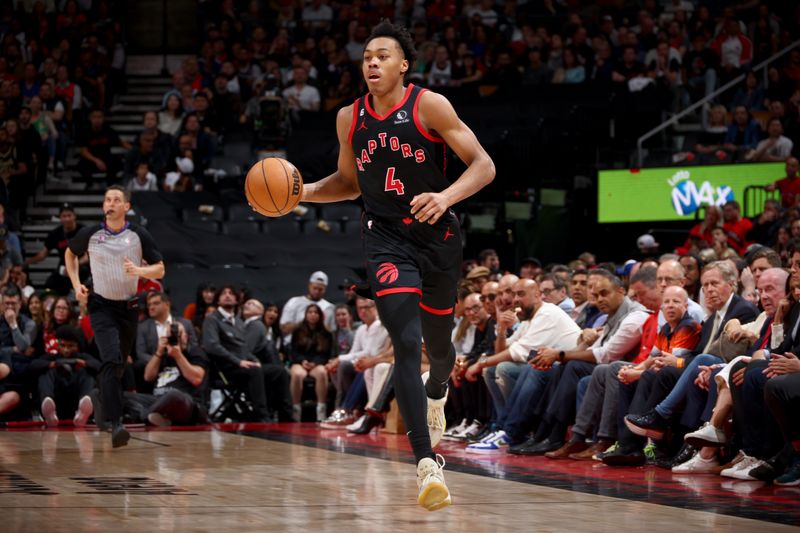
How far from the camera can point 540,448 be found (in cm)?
826

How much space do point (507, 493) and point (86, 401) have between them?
605 cm

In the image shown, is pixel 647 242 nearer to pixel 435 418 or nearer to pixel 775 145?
pixel 775 145

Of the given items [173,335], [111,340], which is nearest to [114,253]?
[111,340]

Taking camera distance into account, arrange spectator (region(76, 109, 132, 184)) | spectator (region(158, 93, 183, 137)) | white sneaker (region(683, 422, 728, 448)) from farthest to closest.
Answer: spectator (region(158, 93, 183, 137)) < spectator (region(76, 109, 132, 184)) < white sneaker (region(683, 422, 728, 448))

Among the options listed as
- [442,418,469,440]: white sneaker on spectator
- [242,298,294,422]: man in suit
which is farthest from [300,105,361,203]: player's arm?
[242,298,294,422]: man in suit

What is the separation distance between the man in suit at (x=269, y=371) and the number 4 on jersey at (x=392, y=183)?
22.5ft

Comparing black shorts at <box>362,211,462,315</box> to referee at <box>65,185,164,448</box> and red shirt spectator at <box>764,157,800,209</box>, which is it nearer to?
referee at <box>65,185,164,448</box>

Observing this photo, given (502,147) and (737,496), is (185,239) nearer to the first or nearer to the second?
(502,147)

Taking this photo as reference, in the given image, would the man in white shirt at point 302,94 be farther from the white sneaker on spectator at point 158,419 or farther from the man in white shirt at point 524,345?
the man in white shirt at point 524,345

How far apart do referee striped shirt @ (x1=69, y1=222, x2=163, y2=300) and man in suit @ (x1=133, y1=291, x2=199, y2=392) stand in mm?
2889

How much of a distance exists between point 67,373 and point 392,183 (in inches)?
268

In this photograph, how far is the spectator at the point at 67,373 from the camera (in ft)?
36.6

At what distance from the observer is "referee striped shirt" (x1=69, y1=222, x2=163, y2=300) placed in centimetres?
813

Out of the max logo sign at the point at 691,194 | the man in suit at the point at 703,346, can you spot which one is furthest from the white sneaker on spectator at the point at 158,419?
the max logo sign at the point at 691,194
